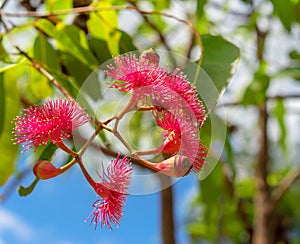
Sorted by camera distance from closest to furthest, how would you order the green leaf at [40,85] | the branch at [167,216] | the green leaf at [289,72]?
the green leaf at [40,85], the green leaf at [289,72], the branch at [167,216]

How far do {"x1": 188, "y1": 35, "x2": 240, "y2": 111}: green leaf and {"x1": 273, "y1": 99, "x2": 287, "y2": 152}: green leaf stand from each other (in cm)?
76

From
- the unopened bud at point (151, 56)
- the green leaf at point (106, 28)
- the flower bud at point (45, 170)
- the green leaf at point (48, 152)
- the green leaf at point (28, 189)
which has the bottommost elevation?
the green leaf at point (106, 28)

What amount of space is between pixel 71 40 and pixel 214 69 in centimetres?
23

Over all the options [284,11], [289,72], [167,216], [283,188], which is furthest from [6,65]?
[283,188]

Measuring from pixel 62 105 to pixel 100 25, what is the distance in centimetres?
38

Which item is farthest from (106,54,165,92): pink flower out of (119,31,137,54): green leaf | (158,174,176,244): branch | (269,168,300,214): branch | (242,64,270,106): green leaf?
(269,168,300,214): branch

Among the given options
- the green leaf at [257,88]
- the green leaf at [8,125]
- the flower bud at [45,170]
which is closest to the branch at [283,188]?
the green leaf at [257,88]

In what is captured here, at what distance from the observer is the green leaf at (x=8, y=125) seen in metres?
0.81

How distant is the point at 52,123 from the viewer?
54cm

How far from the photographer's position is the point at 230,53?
77cm

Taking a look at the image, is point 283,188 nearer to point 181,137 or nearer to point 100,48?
point 100,48

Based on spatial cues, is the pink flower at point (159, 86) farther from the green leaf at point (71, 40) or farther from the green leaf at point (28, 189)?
the green leaf at point (71, 40)

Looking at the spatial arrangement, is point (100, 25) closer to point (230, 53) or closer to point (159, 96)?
point (230, 53)

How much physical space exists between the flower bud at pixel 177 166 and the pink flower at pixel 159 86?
56 millimetres
